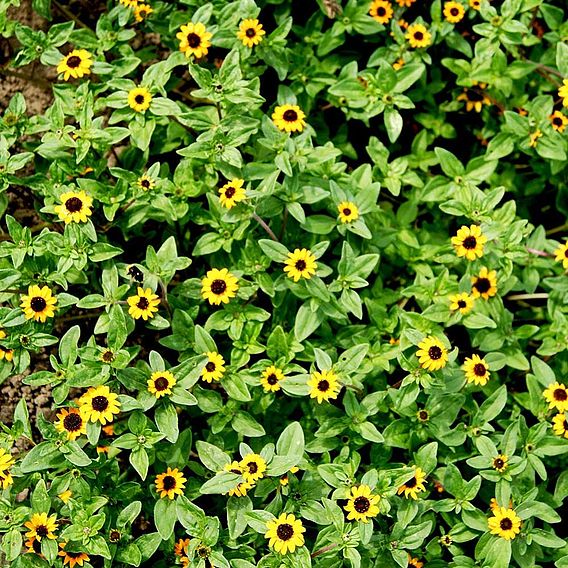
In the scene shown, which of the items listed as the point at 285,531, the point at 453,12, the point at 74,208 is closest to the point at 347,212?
the point at 74,208

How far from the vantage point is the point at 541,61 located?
406 cm

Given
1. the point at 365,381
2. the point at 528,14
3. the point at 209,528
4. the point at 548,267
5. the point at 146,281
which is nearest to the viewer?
the point at 209,528

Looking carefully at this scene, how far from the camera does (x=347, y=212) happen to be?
11.3ft

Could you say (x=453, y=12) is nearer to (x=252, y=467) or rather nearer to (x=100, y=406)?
(x=252, y=467)

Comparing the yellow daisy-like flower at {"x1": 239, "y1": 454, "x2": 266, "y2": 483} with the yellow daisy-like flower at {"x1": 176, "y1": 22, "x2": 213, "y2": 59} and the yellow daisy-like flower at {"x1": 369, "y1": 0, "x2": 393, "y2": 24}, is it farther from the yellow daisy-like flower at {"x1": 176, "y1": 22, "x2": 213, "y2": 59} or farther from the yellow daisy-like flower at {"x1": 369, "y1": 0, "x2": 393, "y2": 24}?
the yellow daisy-like flower at {"x1": 369, "y1": 0, "x2": 393, "y2": 24}

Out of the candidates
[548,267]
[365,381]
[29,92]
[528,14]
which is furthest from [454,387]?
[29,92]

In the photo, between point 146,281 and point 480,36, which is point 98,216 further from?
point 480,36

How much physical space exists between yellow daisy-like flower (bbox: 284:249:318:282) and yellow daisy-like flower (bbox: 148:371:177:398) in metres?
0.62

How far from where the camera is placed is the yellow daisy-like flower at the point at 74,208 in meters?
3.22

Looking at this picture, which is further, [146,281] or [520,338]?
[520,338]

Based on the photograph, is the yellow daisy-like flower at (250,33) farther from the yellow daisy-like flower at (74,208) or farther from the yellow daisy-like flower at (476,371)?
the yellow daisy-like flower at (476,371)

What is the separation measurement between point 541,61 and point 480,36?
365 millimetres

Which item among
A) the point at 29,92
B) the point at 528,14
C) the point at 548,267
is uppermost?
the point at 528,14

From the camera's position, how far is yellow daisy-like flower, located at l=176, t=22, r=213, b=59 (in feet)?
11.5
